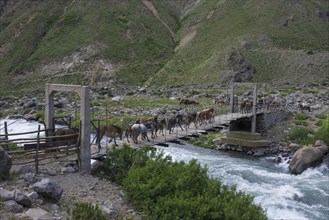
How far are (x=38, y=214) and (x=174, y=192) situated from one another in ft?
16.2

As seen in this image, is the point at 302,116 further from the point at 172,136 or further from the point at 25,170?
the point at 25,170

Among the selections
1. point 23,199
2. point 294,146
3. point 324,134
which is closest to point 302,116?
point 324,134

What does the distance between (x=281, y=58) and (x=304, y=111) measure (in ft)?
129

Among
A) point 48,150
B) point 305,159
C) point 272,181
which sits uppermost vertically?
point 48,150

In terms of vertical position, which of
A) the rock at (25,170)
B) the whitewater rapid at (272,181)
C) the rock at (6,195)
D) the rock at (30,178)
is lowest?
the whitewater rapid at (272,181)

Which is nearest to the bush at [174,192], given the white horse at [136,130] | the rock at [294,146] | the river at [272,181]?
the white horse at [136,130]

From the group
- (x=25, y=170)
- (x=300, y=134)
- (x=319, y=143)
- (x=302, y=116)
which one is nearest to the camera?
(x=25, y=170)

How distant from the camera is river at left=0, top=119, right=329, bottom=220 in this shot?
20.5 metres

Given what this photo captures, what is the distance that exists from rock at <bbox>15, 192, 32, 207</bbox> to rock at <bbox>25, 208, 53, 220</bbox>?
47 centimetres

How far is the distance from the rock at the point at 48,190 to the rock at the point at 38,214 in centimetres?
102

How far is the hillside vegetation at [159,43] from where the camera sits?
80125 mm

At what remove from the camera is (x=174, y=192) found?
15039mm

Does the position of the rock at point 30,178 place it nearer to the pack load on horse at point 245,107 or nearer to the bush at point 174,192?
the bush at point 174,192

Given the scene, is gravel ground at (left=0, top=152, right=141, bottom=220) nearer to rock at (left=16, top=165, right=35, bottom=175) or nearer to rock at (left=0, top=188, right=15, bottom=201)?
rock at (left=16, top=165, right=35, bottom=175)
